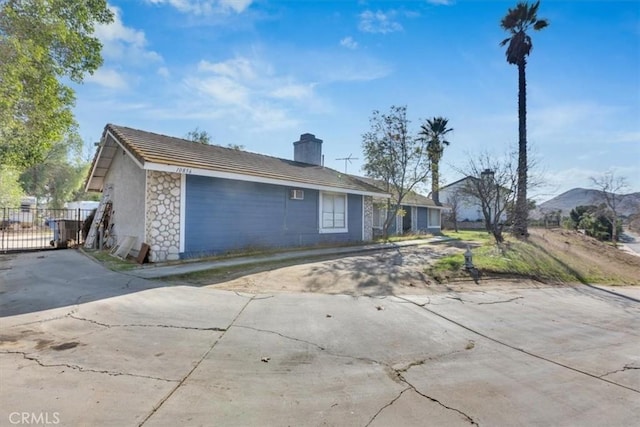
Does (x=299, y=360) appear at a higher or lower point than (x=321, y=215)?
lower

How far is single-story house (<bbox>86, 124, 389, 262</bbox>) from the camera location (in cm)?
911

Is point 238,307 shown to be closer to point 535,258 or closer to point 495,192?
point 535,258

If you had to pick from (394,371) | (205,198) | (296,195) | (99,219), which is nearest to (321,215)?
(296,195)

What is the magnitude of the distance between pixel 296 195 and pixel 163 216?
5350 millimetres

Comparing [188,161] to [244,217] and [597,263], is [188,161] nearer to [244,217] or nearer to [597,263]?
[244,217]

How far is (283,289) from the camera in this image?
678cm

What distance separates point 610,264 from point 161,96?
20205mm

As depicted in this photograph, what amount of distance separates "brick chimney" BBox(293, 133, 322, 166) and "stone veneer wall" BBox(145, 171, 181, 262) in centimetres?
1086

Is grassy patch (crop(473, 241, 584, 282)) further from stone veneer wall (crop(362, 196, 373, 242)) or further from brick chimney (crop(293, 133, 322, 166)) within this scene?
brick chimney (crop(293, 133, 322, 166))

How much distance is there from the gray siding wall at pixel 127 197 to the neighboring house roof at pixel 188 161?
77 centimetres

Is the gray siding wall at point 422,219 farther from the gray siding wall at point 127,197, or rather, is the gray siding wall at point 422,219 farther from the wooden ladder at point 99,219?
the wooden ladder at point 99,219

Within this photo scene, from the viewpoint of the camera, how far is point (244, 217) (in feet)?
36.6

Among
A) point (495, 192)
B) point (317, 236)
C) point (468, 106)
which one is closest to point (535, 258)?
point (495, 192)

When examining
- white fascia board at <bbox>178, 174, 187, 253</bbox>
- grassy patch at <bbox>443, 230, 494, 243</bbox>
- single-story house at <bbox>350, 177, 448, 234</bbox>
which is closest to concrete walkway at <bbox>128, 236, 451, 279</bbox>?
white fascia board at <bbox>178, 174, 187, 253</bbox>
